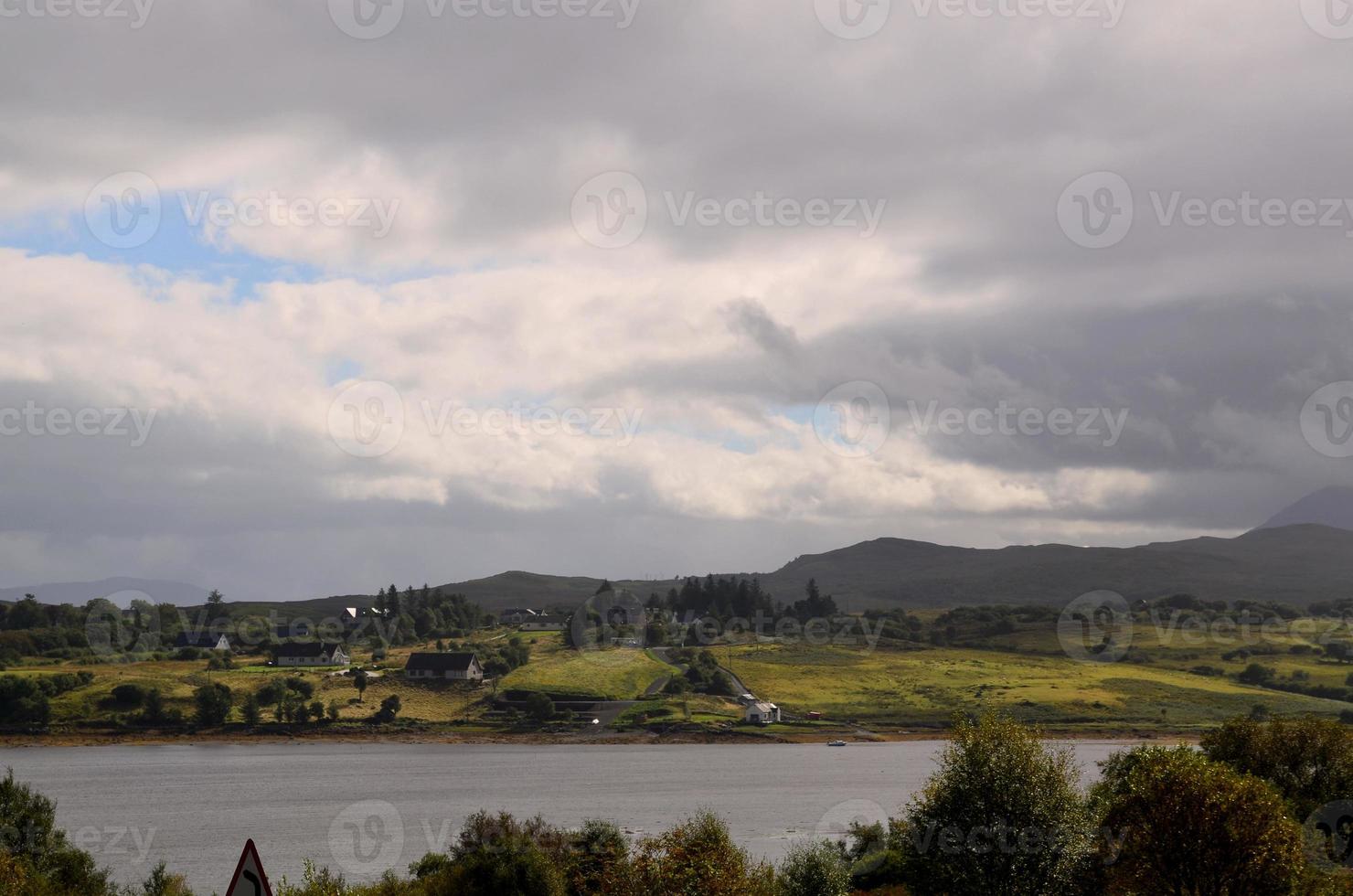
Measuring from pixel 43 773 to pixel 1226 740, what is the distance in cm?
15120

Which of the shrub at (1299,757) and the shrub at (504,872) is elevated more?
the shrub at (1299,757)

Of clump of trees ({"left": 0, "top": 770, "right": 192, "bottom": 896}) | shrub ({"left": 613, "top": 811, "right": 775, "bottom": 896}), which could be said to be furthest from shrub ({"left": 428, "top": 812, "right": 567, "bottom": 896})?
clump of trees ({"left": 0, "top": 770, "right": 192, "bottom": 896})

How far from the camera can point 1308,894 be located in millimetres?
45688

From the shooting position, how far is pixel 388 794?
5743 inches

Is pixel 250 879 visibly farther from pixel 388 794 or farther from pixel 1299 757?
pixel 388 794

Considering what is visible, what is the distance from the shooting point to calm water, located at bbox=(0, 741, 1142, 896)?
10581 centimetres

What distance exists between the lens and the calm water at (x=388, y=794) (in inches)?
4166

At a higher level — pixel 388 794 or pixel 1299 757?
pixel 1299 757

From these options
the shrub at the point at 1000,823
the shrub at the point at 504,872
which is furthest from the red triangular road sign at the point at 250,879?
the shrub at the point at 504,872

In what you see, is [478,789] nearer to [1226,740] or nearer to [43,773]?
[43,773]

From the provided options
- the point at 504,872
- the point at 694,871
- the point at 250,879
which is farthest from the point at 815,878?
the point at 250,879

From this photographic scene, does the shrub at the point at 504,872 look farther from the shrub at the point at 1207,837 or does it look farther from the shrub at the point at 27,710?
the shrub at the point at 27,710

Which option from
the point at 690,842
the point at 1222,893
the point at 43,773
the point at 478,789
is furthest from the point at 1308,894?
the point at 43,773

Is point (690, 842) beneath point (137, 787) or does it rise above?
above
